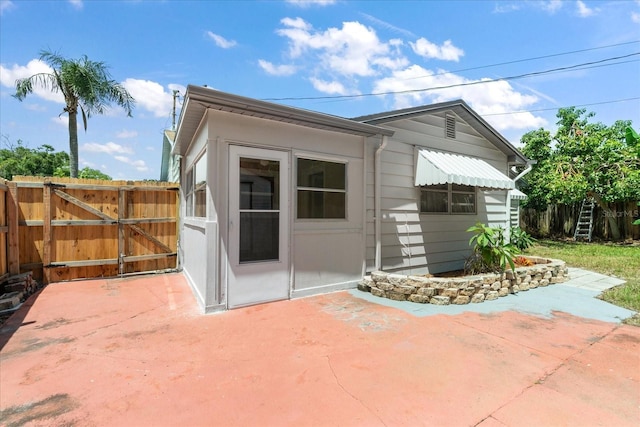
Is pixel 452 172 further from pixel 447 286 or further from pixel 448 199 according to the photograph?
pixel 447 286

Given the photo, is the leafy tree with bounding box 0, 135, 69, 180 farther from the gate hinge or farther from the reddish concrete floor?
the reddish concrete floor

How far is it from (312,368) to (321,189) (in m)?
3.19

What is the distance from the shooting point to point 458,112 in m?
7.40

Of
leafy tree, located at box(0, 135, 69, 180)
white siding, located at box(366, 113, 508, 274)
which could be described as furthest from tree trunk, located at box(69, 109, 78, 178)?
leafy tree, located at box(0, 135, 69, 180)

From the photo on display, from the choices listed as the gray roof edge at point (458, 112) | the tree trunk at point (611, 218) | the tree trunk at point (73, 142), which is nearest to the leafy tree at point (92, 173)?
the tree trunk at point (73, 142)

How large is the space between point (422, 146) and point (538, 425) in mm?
5711

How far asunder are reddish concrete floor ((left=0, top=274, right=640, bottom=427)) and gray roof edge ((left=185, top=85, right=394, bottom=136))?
2.95 meters

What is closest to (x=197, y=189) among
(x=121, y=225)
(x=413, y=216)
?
(x=121, y=225)

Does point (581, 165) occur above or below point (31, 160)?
below

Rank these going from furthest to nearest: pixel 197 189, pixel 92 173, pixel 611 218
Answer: pixel 92 173 → pixel 611 218 → pixel 197 189

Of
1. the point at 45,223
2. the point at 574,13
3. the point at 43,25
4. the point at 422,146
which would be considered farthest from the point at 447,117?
the point at 43,25

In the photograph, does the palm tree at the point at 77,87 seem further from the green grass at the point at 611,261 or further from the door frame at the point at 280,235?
the green grass at the point at 611,261

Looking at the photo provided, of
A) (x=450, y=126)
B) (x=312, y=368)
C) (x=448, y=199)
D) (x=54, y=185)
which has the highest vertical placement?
(x=450, y=126)

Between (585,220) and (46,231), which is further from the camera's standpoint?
(585,220)
